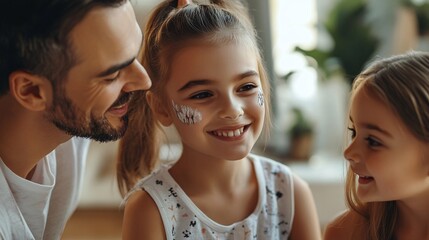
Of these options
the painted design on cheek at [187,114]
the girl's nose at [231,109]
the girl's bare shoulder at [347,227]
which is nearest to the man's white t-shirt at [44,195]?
the painted design on cheek at [187,114]

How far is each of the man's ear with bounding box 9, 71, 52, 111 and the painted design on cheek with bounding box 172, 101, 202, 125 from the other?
0.27 m

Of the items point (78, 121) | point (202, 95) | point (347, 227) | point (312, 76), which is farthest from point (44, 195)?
point (312, 76)

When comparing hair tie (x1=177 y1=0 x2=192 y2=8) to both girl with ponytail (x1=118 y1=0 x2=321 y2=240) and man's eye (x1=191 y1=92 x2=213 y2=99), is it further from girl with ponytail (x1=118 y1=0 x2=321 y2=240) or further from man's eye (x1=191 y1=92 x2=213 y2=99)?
man's eye (x1=191 y1=92 x2=213 y2=99)

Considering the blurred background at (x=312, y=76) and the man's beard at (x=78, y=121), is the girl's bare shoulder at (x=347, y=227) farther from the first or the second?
the blurred background at (x=312, y=76)

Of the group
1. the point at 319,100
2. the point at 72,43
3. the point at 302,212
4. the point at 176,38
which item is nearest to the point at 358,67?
the point at 319,100

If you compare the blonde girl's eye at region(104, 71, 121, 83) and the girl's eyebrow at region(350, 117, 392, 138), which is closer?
the girl's eyebrow at region(350, 117, 392, 138)

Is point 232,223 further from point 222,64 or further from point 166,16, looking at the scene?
point 166,16

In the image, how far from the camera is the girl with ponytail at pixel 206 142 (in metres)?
1.37

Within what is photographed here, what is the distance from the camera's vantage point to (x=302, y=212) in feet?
5.06

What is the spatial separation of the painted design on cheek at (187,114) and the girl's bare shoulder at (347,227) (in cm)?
39

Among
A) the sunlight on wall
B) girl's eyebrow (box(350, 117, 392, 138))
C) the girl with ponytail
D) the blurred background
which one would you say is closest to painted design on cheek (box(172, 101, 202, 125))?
the girl with ponytail

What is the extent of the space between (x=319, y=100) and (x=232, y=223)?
1.83 metres

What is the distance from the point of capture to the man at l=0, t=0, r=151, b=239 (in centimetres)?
127

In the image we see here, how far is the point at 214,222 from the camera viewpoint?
1.47 metres
